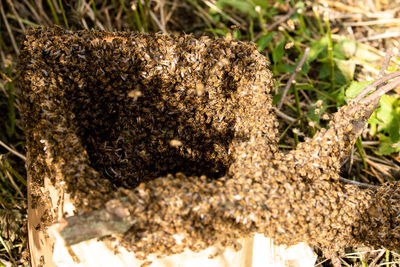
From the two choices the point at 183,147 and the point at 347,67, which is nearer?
the point at 183,147

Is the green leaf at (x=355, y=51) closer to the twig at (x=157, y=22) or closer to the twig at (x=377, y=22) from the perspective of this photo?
the twig at (x=377, y=22)

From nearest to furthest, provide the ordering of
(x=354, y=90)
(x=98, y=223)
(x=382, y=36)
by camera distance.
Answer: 1. (x=98, y=223)
2. (x=354, y=90)
3. (x=382, y=36)

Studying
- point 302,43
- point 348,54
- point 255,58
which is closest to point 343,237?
point 255,58

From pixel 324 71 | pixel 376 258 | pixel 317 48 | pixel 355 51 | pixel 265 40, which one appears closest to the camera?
pixel 376 258

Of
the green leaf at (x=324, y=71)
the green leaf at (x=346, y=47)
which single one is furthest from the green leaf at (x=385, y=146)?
the green leaf at (x=346, y=47)

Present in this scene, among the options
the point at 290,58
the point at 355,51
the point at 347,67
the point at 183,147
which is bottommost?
the point at 183,147

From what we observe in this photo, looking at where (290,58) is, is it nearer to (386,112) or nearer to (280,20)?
(280,20)

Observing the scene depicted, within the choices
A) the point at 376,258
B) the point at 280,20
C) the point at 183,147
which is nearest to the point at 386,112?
the point at 376,258

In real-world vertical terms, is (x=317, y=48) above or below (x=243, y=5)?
below
